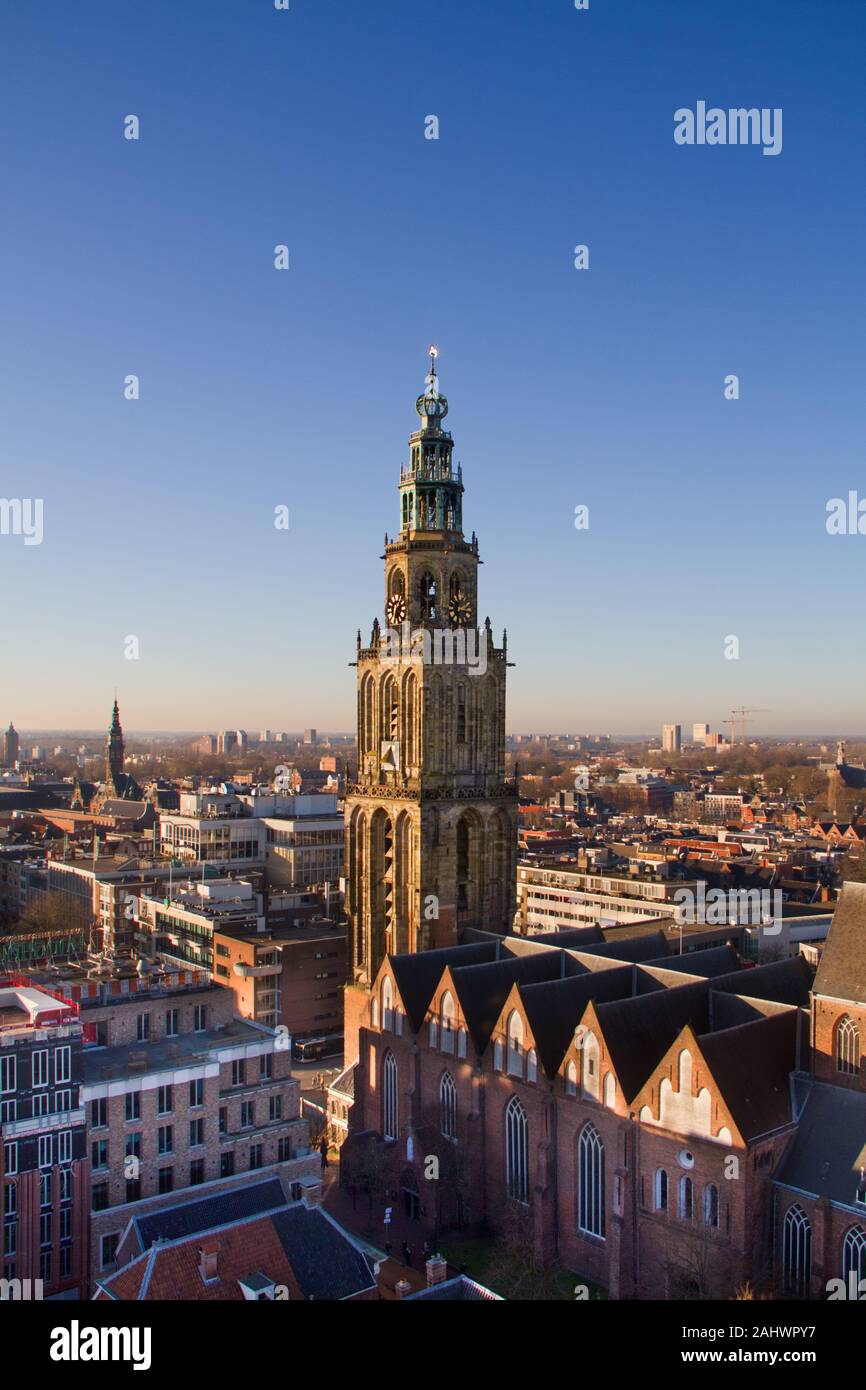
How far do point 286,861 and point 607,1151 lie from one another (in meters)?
78.0

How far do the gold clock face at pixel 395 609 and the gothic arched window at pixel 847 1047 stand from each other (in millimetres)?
34349

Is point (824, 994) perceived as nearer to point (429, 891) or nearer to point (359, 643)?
point (429, 891)

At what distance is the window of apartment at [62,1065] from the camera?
40.2m

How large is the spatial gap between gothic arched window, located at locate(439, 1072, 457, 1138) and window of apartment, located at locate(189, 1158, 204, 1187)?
11.3 m

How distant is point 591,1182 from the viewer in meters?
42.6

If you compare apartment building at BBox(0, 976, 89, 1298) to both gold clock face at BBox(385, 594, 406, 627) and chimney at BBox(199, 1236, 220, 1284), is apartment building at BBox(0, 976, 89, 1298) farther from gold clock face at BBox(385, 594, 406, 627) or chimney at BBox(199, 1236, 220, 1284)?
gold clock face at BBox(385, 594, 406, 627)

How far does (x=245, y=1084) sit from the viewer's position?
46938 millimetres

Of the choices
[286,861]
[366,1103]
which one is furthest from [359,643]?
[286,861]

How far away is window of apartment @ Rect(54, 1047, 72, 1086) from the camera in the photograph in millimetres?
40188

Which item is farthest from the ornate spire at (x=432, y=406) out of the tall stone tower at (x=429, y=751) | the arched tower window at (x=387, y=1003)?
the arched tower window at (x=387, y=1003)

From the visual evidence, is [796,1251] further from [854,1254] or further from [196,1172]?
[196,1172]

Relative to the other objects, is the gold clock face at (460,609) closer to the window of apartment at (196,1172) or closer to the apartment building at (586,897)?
the window of apartment at (196,1172)

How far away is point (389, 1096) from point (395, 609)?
2805 centimetres

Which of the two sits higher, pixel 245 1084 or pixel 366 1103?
pixel 245 1084
